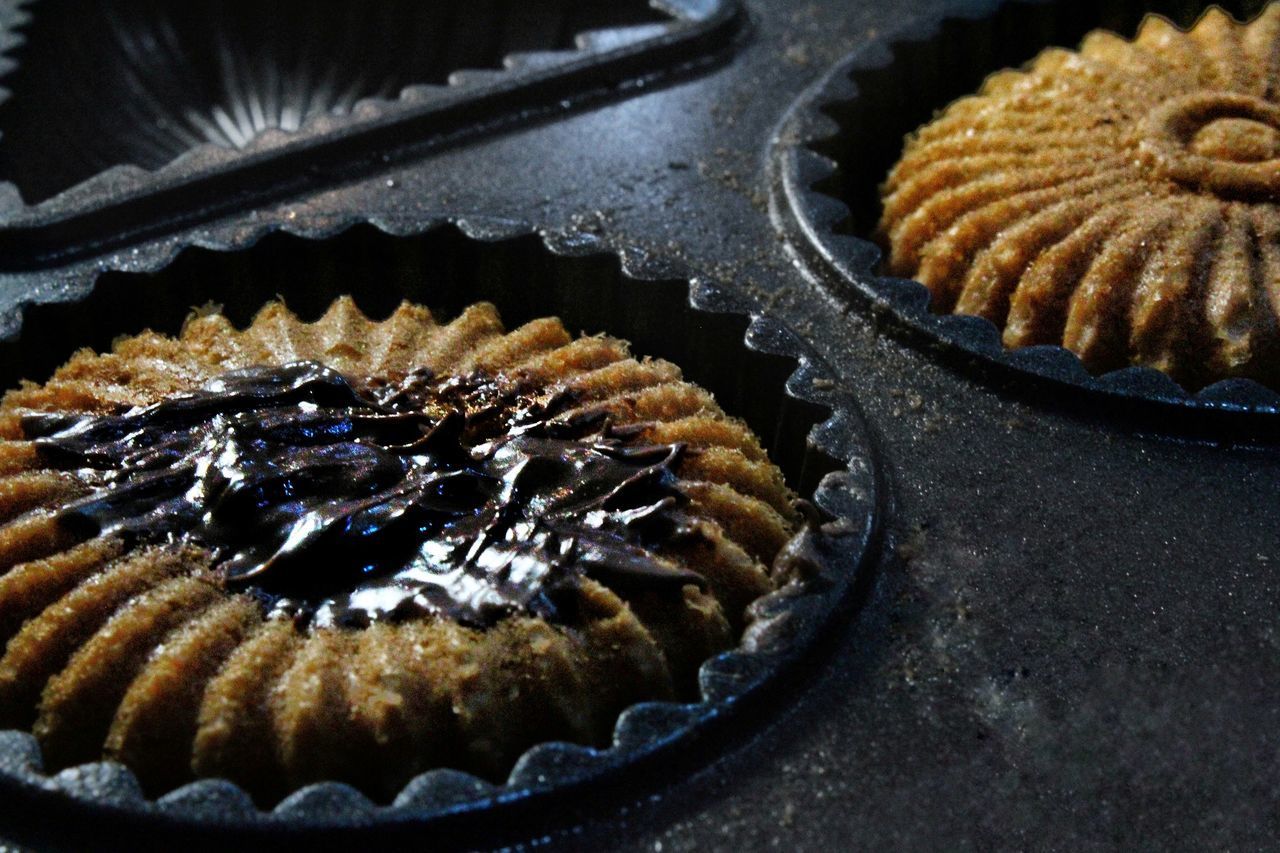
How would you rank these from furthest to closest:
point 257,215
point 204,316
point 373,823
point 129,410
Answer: point 257,215 → point 204,316 → point 129,410 → point 373,823

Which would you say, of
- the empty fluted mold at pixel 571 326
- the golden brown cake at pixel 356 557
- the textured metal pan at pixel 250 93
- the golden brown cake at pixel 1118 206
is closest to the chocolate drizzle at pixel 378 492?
the golden brown cake at pixel 356 557

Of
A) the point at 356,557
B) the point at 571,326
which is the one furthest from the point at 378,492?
the point at 571,326

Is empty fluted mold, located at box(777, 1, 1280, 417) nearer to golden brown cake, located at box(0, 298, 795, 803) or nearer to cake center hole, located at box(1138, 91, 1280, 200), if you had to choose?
cake center hole, located at box(1138, 91, 1280, 200)

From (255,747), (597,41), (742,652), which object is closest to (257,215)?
(597,41)

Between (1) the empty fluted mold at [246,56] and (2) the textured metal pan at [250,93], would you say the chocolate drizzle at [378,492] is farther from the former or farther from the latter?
(1) the empty fluted mold at [246,56]

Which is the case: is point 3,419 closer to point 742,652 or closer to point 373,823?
point 373,823

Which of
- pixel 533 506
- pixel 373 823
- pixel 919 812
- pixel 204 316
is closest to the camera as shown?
pixel 373 823
